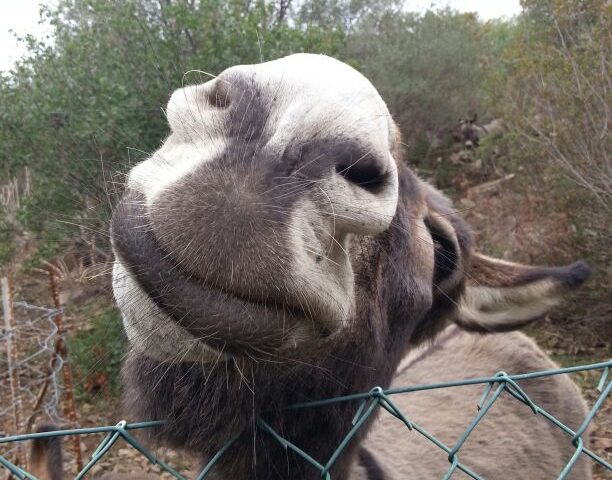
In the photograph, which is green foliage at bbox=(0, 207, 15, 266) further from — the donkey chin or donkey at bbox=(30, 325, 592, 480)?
the donkey chin

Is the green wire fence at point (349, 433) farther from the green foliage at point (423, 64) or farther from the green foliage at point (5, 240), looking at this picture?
the green foliage at point (423, 64)

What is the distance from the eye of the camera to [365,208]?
137 centimetres

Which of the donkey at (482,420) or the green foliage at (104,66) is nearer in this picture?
the donkey at (482,420)

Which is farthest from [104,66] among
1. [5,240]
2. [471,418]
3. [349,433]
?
[349,433]

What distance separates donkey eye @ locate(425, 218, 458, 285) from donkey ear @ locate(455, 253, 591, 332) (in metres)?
0.33

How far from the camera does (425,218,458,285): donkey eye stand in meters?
2.29

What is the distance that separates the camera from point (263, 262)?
1163mm

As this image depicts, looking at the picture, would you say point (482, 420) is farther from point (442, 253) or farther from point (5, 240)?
point (5, 240)

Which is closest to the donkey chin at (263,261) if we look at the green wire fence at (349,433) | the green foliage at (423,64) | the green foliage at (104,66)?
the green wire fence at (349,433)

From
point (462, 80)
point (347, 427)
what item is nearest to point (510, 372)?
point (347, 427)

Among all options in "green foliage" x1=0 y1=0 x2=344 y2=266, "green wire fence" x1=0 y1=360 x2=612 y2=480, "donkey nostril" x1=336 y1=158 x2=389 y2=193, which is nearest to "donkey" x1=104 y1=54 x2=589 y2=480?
"donkey nostril" x1=336 y1=158 x2=389 y2=193

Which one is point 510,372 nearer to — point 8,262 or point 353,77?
point 353,77

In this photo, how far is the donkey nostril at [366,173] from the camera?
4.46 ft

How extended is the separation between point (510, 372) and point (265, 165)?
3.36 m
